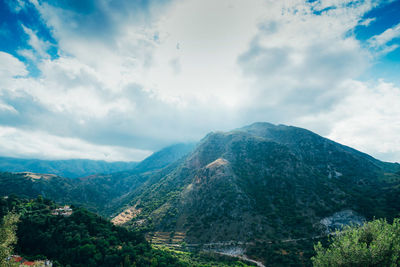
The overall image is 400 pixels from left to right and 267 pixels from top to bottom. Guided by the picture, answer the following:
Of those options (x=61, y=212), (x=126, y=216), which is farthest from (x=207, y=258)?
(x=126, y=216)

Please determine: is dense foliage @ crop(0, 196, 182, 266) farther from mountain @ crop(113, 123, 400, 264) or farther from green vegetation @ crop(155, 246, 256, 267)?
mountain @ crop(113, 123, 400, 264)

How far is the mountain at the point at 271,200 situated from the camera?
10912 centimetres

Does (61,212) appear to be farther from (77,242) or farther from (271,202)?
(271,202)

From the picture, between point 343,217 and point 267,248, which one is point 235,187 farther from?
point 343,217

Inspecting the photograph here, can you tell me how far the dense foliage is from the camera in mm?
57094

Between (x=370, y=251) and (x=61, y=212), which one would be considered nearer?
(x=370, y=251)

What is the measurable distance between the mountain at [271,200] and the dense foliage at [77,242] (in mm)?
60301

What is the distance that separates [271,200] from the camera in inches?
5571

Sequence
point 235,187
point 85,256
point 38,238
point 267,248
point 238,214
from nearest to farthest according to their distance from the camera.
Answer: point 85,256
point 38,238
point 267,248
point 238,214
point 235,187

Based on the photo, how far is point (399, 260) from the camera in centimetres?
2178

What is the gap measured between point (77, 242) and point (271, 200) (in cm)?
13092

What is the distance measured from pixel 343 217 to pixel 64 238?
14761 centimetres

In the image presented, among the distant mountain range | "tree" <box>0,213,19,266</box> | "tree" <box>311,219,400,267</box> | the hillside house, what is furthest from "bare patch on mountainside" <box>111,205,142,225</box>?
"tree" <box>311,219,400,267</box>

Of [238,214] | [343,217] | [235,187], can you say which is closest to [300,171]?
[343,217]
